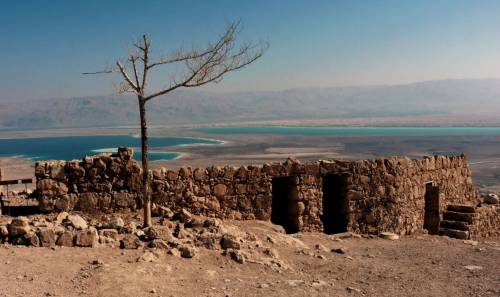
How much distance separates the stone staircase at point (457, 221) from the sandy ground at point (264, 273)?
369 centimetres

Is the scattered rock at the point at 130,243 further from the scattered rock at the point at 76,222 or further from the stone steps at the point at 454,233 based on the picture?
the stone steps at the point at 454,233

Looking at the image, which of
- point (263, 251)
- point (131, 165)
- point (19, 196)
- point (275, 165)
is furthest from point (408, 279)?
point (19, 196)

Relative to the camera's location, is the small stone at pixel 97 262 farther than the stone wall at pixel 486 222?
No

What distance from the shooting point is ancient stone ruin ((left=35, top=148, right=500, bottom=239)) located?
1148cm

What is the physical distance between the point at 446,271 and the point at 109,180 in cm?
757

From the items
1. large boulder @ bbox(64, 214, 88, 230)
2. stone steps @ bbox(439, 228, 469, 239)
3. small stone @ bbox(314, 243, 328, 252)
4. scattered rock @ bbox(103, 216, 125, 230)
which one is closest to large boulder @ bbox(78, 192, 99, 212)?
large boulder @ bbox(64, 214, 88, 230)

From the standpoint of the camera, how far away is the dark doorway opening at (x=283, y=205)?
42.7 feet

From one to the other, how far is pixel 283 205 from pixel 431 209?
17.5 ft

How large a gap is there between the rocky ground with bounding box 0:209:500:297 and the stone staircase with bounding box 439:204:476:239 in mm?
3516

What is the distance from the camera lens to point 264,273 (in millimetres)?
8508

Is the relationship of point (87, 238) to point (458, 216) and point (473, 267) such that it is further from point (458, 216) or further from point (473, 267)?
point (458, 216)

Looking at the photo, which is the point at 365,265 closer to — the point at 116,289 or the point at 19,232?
the point at 116,289

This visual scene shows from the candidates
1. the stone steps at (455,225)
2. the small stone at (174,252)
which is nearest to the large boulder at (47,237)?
the small stone at (174,252)

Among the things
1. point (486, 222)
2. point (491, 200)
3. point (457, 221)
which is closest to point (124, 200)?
point (457, 221)
